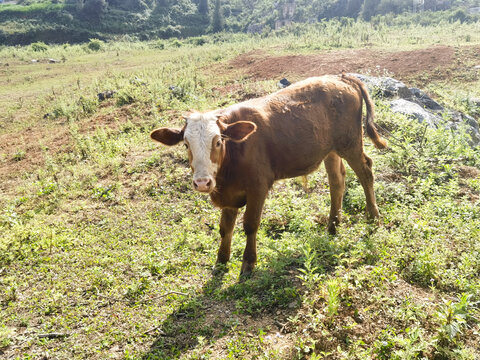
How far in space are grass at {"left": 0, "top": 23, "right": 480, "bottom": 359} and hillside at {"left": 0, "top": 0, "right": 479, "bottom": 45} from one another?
42.2 meters

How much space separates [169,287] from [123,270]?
0.85 meters

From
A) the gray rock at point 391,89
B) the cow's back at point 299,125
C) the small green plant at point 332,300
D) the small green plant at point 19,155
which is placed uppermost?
the cow's back at point 299,125

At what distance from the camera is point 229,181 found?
169 inches

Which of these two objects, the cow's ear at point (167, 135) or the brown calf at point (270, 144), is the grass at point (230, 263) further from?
the cow's ear at point (167, 135)

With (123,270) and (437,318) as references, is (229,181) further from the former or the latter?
(437,318)

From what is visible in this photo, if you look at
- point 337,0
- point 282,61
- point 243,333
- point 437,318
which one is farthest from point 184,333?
point 337,0

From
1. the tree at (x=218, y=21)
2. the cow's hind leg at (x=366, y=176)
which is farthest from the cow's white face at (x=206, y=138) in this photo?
the tree at (x=218, y=21)

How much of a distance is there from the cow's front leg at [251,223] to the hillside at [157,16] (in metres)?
44.7

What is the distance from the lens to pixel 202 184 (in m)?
3.56

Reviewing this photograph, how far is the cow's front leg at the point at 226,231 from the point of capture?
474 centimetres

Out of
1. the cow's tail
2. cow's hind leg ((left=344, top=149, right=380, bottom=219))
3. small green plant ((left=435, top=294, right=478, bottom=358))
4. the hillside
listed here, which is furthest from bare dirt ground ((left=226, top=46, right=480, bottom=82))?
the hillside

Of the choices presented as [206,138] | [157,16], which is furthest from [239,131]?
[157,16]

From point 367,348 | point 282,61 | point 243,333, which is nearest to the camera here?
point 367,348

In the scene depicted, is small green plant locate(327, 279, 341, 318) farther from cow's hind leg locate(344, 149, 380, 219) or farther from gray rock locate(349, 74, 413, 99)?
gray rock locate(349, 74, 413, 99)
